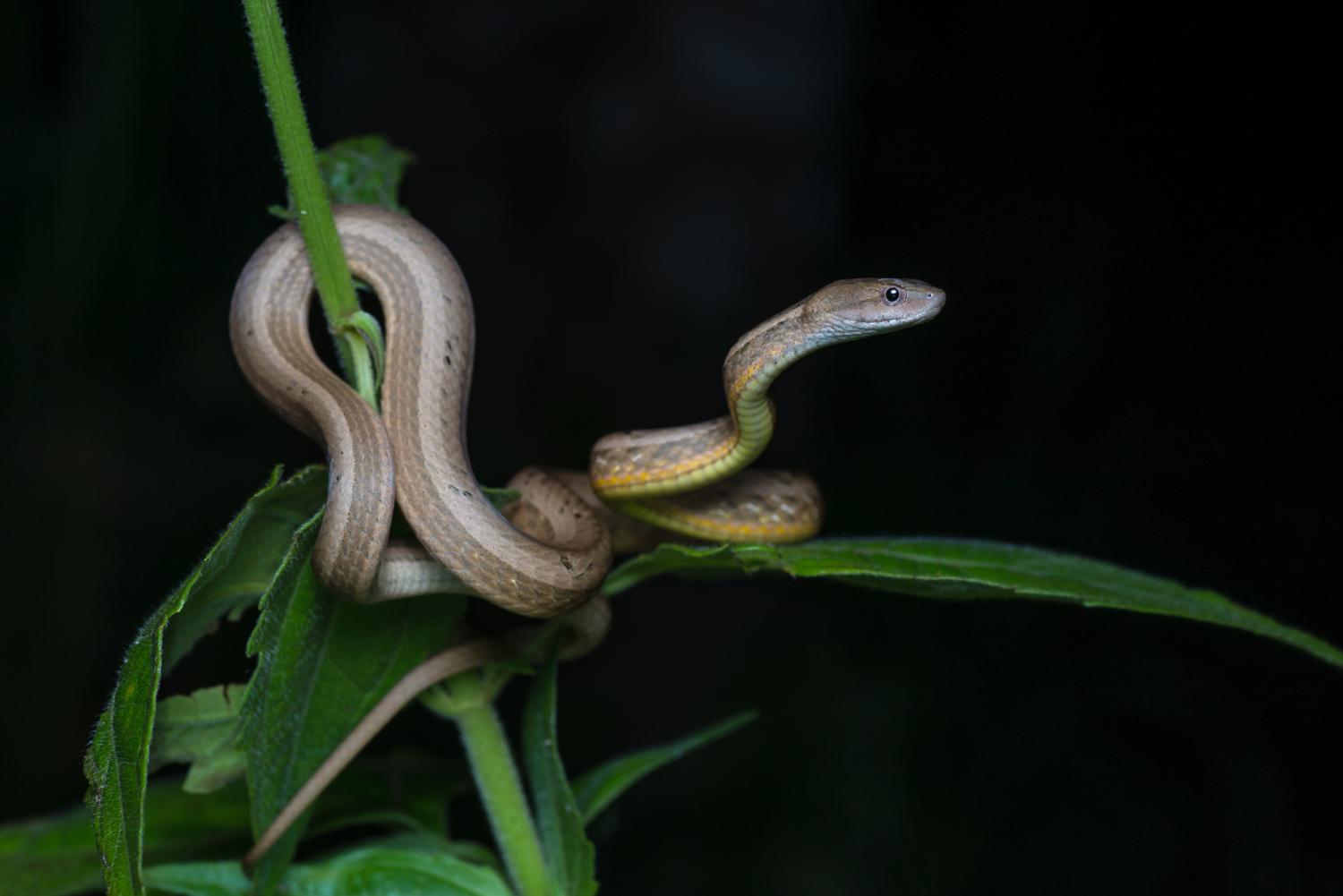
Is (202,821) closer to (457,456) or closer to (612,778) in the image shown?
(612,778)

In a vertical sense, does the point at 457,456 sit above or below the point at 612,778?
above

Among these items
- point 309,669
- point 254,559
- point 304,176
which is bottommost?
point 309,669

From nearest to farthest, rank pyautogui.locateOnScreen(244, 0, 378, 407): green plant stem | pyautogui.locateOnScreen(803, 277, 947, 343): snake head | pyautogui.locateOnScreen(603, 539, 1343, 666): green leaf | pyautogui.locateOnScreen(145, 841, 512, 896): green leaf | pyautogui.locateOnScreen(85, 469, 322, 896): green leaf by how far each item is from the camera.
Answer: pyautogui.locateOnScreen(85, 469, 322, 896): green leaf < pyautogui.locateOnScreen(244, 0, 378, 407): green plant stem < pyautogui.locateOnScreen(603, 539, 1343, 666): green leaf < pyautogui.locateOnScreen(145, 841, 512, 896): green leaf < pyautogui.locateOnScreen(803, 277, 947, 343): snake head

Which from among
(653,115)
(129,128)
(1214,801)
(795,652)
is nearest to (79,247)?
(129,128)

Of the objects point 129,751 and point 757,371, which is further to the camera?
point 757,371

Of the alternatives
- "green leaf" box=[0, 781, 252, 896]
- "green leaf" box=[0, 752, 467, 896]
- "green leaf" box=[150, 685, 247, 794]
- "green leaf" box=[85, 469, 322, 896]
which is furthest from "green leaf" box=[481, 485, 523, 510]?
"green leaf" box=[0, 781, 252, 896]

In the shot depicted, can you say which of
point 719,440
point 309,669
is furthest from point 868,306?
point 309,669

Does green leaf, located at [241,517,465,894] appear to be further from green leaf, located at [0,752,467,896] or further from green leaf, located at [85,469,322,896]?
green leaf, located at [0,752,467,896]
